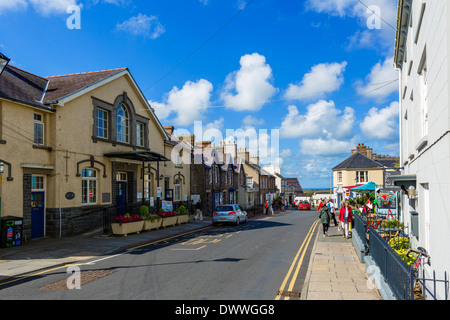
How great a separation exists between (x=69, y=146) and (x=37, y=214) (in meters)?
3.52

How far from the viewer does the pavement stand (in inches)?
319

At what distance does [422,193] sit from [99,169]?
1600cm

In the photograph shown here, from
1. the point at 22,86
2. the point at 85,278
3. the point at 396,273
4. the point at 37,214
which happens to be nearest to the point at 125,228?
the point at 37,214

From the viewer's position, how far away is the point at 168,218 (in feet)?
73.0

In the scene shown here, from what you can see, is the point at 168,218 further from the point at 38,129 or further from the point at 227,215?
→ the point at 38,129

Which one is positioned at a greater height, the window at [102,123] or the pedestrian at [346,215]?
the window at [102,123]

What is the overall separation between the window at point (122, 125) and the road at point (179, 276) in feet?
31.9

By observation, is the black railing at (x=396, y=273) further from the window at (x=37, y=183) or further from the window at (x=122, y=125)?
the window at (x=122, y=125)

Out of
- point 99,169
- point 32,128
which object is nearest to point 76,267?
point 32,128

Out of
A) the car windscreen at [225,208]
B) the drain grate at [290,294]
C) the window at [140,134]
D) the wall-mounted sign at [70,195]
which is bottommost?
the drain grate at [290,294]

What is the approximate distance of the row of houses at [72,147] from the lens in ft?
49.0

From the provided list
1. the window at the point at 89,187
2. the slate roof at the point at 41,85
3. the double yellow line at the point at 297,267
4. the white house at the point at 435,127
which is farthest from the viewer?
the window at the point at 89,187

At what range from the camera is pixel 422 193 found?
923 cm

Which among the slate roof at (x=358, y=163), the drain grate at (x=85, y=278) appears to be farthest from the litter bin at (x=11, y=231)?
the slate roof at (x=358, y=163)
